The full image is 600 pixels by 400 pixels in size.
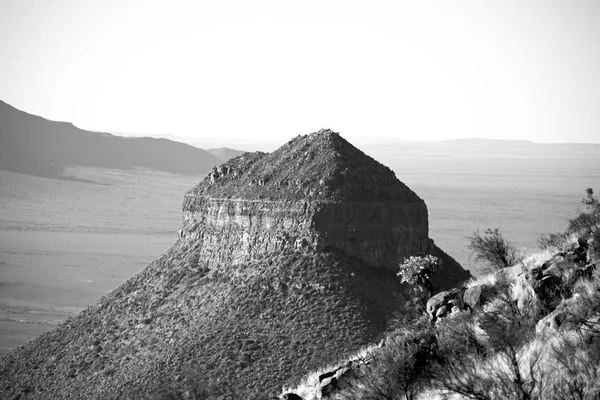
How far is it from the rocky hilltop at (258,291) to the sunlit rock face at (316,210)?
0.07 metres

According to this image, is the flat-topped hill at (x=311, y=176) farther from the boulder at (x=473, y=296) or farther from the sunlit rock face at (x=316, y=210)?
the boulder at (x=473, y=296)

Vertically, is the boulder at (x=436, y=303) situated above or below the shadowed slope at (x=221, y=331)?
above

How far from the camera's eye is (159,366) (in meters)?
49.7

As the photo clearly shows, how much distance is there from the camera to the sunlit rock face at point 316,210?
174 feet

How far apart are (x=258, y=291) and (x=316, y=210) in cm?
500

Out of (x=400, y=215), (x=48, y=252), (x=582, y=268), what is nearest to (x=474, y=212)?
(x=48, y=252)

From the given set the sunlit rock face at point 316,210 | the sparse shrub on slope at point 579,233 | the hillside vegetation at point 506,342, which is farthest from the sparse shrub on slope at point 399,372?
the sunlit rock face at point 316,210

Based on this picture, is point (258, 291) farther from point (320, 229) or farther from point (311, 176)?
point (311, 176)

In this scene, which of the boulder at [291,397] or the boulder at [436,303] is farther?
the boulder at [291,397]

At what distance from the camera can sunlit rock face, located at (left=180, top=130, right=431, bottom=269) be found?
5312 centimetres

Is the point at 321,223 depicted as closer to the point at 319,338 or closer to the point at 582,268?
the point at 319,338

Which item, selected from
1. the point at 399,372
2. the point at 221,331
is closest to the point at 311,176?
the point at 221,331

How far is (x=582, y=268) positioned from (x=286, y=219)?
2955cm

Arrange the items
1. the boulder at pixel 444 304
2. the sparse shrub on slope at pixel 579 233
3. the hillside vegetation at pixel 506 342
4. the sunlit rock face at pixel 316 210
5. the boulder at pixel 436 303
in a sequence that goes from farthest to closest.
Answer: the sunlit rock face at pixel 316 210, the boulder at pixel 436 303, the boulder at pixel 444 304, the sparse shrub on slope at pixel 579 233, the hillside vegetation at pixel 506 342
